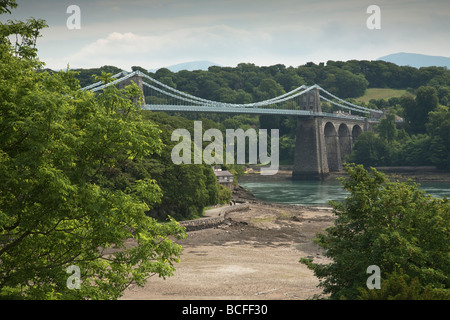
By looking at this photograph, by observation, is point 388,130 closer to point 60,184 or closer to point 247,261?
point 247,261

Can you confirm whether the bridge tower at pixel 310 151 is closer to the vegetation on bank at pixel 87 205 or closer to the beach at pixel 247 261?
the beach at pixel 247 261

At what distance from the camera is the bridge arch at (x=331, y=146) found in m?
124

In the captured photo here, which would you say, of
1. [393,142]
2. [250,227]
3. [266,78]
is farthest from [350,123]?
[250,227]

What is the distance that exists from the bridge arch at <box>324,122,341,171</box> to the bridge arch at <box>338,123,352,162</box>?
451 cm

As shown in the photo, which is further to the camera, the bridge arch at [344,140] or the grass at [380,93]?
the grass at [380,93]

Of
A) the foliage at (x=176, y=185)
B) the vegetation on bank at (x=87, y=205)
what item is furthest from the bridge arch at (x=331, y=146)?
the vegetation on bank at (x=87, y=205)

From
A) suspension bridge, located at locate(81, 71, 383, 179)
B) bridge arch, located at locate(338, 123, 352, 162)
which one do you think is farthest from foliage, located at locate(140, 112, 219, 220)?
bridge arch, located at locate(338, 123, 352, 162)

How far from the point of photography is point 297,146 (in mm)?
118500

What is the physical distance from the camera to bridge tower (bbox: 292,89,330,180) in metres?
114

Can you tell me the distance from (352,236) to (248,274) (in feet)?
40.2

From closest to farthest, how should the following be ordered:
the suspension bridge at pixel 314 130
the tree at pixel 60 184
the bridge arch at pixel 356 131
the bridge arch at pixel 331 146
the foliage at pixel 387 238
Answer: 1. the tree at pixel 60 184
2. the foliage at pixel 387 238
3. the suspension bridge at pixel 314 130
4. the bridge arch at pixel 331 146
5. the bridge arch at pixel 356 131

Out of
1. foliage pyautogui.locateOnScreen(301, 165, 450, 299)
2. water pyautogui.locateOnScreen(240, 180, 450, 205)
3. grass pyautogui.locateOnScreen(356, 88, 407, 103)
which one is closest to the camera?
foliage pyautogui.locateOnScreen(301, 165, 450, 299)

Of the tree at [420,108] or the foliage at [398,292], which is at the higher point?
the tree at [420,108]

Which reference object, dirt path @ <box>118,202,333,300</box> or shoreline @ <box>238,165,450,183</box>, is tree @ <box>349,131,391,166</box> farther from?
dirt path @ <box>118,202,333,300</box>
